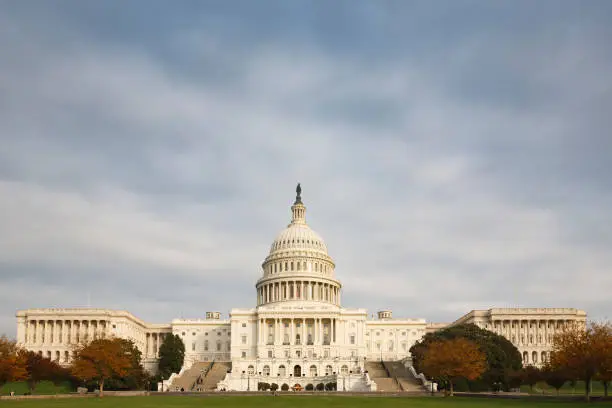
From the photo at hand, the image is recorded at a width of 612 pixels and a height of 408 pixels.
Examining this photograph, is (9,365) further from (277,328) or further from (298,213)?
(298,213)

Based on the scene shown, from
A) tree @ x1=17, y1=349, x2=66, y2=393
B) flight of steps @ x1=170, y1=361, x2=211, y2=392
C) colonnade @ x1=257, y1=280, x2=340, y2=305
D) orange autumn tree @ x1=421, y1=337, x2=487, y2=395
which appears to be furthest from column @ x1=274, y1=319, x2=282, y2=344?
orange autumn tree @ x1=421, y1=337, x2=487, y2=395

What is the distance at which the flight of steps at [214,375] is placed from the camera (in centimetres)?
12531

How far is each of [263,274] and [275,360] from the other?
46700mm

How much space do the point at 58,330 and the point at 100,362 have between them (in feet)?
234

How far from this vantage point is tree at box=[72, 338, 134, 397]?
9975 cm

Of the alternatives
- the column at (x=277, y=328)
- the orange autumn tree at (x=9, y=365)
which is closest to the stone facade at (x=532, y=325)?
the column at (x=277, y=328)

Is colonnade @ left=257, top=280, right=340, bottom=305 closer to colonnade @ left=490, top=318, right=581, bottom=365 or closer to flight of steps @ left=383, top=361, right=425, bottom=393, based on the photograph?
flight of steps @ left=383, top=361, right=425, bottom=393

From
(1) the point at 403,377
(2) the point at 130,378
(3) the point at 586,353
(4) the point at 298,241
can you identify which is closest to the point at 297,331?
(4) the point at 298,241

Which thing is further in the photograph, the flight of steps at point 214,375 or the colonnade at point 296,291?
the colonnade at point 296,291

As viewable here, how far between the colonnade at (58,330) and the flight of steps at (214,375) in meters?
30.6

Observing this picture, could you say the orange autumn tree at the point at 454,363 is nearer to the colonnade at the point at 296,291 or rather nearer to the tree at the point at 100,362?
the tree at the point at 100,362

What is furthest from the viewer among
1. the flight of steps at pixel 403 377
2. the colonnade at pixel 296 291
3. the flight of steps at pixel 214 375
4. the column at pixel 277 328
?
the colonnade at pixel 296 291

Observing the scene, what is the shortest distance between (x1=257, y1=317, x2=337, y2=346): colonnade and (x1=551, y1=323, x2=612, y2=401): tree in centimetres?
7894

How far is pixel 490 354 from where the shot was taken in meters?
118
